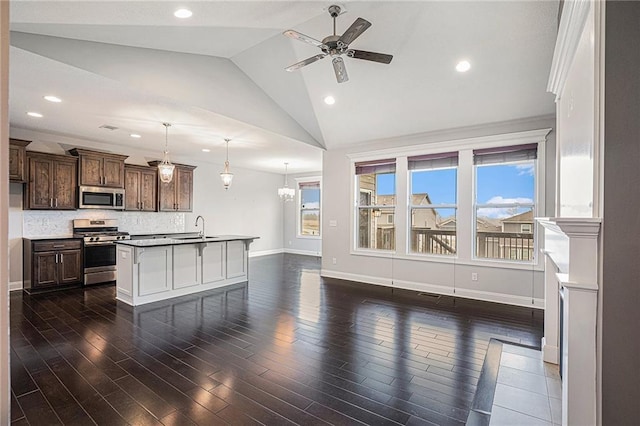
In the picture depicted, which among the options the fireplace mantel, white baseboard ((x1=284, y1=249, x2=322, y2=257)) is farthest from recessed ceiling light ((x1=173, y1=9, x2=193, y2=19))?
white baseboard ((x1=284, y1=249, x2=322, y2=257))

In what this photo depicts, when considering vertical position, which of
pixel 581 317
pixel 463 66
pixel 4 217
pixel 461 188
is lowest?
pixel 581 317

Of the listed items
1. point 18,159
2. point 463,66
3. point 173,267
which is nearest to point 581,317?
point 463,66

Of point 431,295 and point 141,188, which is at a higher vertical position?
point 141,188

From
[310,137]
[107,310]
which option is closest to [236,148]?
[310,137]

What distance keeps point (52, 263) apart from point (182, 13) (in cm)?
483

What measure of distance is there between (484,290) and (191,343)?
4365 millimetres

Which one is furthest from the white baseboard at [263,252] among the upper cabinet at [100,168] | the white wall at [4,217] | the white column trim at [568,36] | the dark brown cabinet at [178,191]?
the white wall at [4,217]

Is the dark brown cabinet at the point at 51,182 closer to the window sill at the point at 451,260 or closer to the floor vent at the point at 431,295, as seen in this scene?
the window sill at the point at 451,260

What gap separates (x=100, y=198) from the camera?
626 cm

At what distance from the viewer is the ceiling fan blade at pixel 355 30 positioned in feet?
9.08

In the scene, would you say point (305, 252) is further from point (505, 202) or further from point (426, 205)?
point (505, 202)

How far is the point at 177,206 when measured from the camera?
7.71 metres

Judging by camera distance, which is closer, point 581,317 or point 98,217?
point 581,317

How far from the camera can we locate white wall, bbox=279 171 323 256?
34.7 feet
